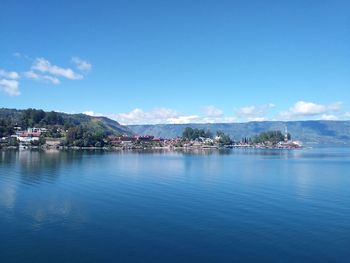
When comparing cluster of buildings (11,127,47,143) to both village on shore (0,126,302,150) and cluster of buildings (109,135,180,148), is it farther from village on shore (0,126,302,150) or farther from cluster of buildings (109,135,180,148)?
cluster of buildings (109,135,180,148)

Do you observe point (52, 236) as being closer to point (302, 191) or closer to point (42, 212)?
point (42, 212)

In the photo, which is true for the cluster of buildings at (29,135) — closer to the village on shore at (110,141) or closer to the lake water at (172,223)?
the village on shore at (110,141)

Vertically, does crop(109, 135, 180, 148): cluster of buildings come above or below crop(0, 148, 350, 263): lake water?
above

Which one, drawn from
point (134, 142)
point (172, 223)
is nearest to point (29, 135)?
point (134, 142)

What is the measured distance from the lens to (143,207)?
782 inches

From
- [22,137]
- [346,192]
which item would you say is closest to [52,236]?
[346,192]

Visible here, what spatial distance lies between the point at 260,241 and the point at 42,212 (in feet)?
36.4

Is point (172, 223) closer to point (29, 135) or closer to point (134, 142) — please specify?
point (29, 135)

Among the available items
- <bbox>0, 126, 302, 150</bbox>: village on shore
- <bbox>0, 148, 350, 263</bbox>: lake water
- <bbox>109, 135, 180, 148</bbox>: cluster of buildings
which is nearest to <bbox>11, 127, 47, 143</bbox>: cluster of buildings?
<bbox>0, 126, 302, 150</bbox>: village on shore

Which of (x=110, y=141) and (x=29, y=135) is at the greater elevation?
(x=29, y=135)

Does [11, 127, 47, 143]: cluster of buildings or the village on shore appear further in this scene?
[11, 127, 47, 143]: cluster of buildings

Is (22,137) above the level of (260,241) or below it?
above

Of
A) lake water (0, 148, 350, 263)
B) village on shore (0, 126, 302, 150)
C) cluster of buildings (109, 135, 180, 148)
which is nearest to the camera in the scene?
lake water (0, 148, 350, 263)

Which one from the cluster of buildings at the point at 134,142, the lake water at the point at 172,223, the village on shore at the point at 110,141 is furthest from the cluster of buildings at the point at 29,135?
the lake water at the point at 172,223
